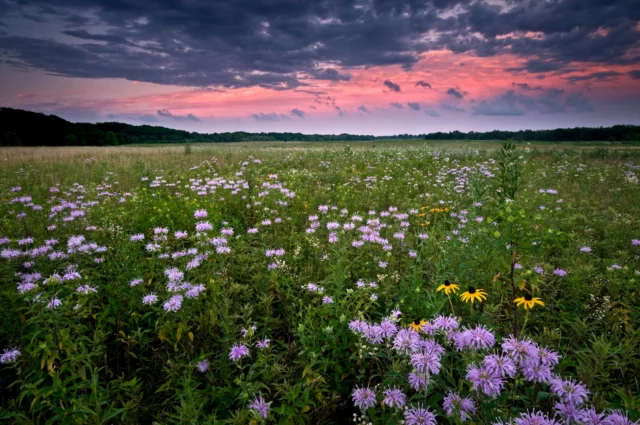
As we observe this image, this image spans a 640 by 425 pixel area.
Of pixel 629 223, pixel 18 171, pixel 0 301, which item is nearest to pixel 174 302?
pixel 0 301

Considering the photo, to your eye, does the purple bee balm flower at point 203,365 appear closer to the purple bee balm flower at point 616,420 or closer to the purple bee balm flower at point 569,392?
the purple bee balm flower at point 569,392

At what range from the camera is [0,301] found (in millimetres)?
3072

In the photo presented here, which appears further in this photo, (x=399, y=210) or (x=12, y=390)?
(x=399, y=210)

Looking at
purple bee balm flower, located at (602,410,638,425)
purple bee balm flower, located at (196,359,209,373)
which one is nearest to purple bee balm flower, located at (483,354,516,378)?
purple bee balm flower, located at (602,410,638,425)

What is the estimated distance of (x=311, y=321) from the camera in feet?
8.20

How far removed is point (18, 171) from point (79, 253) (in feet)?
32.5

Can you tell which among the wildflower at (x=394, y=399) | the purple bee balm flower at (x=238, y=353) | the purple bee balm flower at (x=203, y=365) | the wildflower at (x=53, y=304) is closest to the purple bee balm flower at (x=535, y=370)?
the wildflower at (x=394, y=399)

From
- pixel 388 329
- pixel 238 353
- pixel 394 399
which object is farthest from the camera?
pixel 238 353

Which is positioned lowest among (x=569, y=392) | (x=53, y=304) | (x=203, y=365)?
(x=203, y=365)

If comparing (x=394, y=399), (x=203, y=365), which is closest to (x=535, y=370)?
(x=394, y=399)

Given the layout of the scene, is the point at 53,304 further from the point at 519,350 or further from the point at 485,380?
the point at 519,350

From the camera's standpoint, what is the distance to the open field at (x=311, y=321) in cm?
Result: 174

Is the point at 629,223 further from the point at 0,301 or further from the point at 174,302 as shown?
the point at 0,301

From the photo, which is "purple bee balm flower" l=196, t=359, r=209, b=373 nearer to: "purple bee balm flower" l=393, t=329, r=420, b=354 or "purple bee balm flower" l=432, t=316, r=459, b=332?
"purple bee balm flower" l=393, t=329, r=420, b=354
